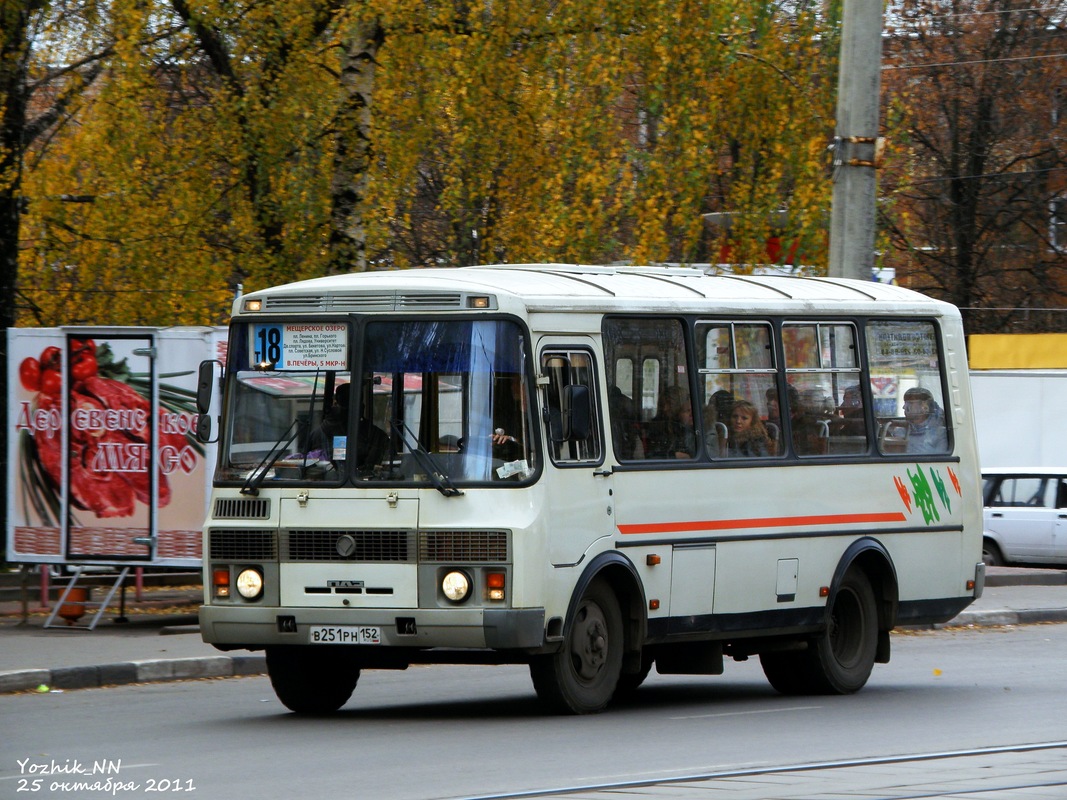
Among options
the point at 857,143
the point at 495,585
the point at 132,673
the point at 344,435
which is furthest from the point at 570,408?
the point at 857,143

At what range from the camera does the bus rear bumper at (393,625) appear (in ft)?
33.4

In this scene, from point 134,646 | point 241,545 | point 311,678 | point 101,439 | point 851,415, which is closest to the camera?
point 241,545

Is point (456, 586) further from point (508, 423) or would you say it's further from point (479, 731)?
point (508, 423)

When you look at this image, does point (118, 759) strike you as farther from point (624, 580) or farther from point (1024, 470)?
point (1024, 470)

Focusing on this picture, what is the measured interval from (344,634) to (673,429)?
2555mm

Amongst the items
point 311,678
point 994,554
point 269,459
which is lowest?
point 994,554

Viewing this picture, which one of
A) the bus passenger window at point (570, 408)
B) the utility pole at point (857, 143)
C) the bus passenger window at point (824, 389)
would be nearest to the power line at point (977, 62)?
the utility pole at point (857, 143)

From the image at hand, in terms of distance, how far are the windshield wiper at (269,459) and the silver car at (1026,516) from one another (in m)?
20.0

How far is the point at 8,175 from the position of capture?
19.2m

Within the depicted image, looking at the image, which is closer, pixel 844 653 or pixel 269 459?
pixel 269 459

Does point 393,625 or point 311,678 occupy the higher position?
point 393,625

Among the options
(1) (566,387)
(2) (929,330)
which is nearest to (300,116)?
(2) (929,330)

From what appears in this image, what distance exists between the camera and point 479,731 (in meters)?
10.3

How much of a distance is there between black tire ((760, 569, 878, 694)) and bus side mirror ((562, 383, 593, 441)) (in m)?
2.81
